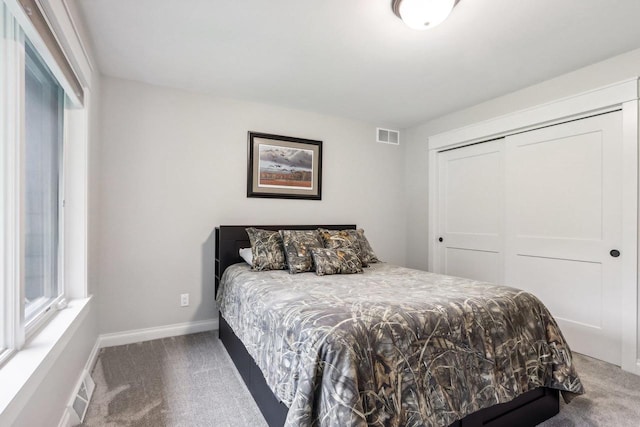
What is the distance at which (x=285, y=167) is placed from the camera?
11.4 feet

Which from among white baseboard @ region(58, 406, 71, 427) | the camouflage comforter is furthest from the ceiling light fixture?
white baseboard @ region(58, 406, 71, 427)

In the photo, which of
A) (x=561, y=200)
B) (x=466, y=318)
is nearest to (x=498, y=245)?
(x=561, y=200)

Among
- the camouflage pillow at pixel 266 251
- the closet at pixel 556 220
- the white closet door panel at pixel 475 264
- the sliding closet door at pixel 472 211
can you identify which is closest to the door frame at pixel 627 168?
the closet at pixel 556 220

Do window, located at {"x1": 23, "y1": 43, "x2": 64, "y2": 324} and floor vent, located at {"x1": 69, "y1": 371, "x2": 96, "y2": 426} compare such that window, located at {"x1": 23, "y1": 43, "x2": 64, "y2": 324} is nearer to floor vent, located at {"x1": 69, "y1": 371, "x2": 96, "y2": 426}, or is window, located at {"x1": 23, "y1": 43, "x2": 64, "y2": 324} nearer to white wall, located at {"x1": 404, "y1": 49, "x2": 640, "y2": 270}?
floor vent, located at {"x1": 69, "y1": 371, "x2": 96, "y2": 426}

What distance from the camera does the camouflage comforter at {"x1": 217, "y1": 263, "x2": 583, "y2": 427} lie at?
1207 millimetres

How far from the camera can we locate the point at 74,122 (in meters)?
2.08

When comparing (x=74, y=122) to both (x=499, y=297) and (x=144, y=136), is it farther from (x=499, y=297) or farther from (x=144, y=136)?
(x=499, y=297)

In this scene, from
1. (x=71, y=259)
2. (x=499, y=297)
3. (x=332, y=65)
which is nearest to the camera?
(x=499, y=297)

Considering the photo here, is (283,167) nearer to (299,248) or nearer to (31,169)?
(299,248)

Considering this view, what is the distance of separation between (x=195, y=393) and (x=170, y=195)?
1726 millimetres

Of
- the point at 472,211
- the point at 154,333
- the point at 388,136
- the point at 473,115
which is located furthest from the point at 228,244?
the point at 473,115

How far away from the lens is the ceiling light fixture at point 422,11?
1.69m

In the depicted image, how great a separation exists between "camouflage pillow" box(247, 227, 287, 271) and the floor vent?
4.12 ft

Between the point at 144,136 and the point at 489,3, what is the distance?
279cm
